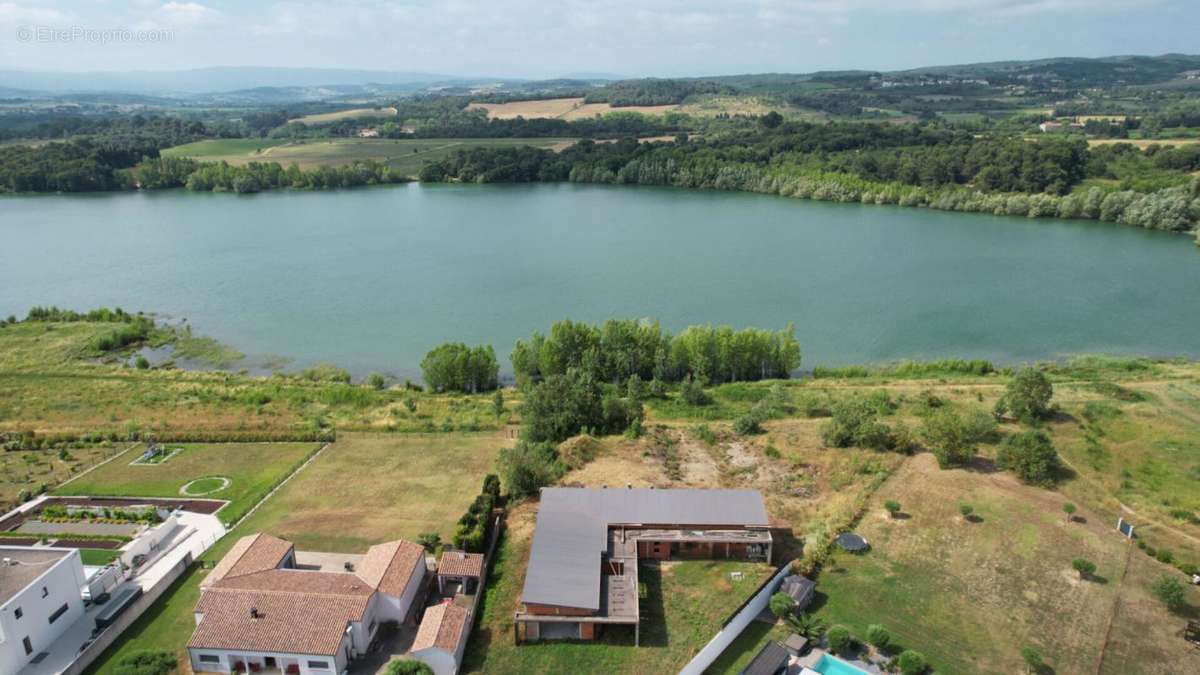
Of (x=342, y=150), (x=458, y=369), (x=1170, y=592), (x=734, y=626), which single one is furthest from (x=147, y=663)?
(x=342, y=150)

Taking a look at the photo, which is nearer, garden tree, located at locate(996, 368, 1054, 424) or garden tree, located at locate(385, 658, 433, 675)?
garden tree, located at locate(385, 658, 433, 675)

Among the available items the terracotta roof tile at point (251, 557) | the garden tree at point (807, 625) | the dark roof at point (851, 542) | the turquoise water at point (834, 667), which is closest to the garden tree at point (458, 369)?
the terracotta roof tile at point (251, 557)

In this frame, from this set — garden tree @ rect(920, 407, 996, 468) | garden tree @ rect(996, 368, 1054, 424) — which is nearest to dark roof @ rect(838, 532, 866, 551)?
garden tree @ rect(920, 407, 996, 468)

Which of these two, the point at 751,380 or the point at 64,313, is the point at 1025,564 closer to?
the point at 751,380

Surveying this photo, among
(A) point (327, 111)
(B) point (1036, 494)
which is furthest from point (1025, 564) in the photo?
(A) point (327, 111)

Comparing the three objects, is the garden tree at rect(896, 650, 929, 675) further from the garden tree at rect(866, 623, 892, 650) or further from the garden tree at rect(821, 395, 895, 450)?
the garden tree at rect(821, 395, 895, 450)

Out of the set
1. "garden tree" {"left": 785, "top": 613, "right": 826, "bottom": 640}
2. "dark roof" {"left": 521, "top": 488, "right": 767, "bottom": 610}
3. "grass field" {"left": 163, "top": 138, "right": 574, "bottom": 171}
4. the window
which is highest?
"grass field" {"left": 163, "top": 138, "right": 574, "bottom": 171}
